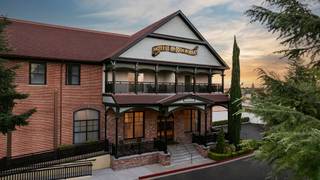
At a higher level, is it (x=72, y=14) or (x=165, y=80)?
(x=72, y=14)

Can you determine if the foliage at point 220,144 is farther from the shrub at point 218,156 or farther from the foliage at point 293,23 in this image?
the foliage at point 293,23

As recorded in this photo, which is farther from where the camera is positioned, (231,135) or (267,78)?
(231,135)

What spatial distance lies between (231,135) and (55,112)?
15.1 m

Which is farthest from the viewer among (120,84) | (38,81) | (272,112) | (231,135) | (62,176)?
(231,135)

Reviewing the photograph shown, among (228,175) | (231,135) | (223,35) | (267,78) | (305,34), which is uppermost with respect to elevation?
(223,35)

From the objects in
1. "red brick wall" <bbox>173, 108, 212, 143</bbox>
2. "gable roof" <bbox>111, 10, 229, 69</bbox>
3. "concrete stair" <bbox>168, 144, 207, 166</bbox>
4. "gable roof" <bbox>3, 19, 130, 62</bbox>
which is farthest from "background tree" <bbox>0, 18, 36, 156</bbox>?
Result: "red brick wall" <bbox>173, 108, 212, 143</bbox>

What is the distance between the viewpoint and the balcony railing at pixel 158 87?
20469 mm

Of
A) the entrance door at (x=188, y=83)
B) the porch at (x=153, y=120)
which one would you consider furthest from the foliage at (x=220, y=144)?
the entrance door at (x=188, y=83)

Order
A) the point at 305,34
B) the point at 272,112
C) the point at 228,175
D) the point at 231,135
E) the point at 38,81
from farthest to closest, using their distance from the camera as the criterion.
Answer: the point at 231,135 < the point at 38,81 < the point at 228,175 < the point at 305,34 < the point at 272,112

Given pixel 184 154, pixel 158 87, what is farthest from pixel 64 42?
pixel 184 154

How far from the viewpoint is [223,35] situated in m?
26.2

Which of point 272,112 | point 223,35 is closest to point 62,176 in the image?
point 272,112

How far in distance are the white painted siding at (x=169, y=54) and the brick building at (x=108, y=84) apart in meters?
0.08

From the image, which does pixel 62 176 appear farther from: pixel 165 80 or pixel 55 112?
pixel 165 80
